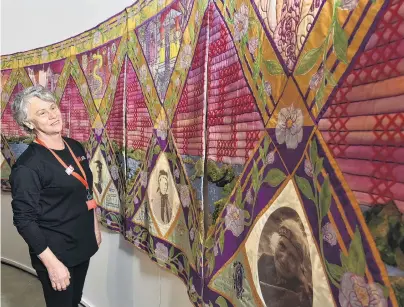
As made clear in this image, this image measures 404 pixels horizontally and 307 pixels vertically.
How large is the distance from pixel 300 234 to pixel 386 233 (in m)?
0.24

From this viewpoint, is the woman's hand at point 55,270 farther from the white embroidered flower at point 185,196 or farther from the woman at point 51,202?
the white embroidered flower at point 185,196

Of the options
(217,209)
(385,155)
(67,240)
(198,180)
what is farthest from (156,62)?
(385,155)

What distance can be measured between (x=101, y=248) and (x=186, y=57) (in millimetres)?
1521

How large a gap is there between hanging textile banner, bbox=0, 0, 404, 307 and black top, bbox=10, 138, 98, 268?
→ 0.31 metres

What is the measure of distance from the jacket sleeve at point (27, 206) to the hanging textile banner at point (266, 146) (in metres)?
0.50

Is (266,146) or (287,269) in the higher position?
(266,146)

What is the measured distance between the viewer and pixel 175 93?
4.64 feet

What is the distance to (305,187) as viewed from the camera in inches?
32.1

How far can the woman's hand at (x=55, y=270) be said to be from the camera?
52.9 inches

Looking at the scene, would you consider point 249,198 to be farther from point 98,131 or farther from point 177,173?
point 98,131

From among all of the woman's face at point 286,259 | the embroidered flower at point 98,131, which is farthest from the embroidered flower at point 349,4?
the embroidered flower at point 98,131

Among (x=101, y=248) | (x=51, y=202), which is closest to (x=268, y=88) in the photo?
(x=51, y=202)

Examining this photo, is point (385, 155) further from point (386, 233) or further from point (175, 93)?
point (175, 93)

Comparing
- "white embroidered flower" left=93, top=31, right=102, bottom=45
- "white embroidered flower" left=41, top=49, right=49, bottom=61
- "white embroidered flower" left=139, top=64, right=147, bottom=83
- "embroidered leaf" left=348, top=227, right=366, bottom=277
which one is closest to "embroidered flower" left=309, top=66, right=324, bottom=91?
"embroidered leaf" left=348, top=227, right=366, bottom=277
